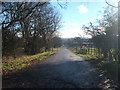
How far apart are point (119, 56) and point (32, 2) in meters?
11.0

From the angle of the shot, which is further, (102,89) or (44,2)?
(44,2)

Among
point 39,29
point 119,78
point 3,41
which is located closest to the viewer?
point 119,78

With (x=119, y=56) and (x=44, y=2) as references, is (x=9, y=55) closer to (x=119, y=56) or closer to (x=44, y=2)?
(x=44, y=2)

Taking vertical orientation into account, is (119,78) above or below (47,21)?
below

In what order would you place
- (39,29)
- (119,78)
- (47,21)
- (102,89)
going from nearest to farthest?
1. (102,89)
2. (119,78)
3. (39,29)
4. (47,21)

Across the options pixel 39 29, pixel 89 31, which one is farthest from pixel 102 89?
pixel 39 29

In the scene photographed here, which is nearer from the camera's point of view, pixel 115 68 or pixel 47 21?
pixel 115 68

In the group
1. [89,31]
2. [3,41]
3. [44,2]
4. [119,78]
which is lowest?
[119,78]

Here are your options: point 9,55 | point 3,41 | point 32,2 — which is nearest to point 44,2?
point 32,2

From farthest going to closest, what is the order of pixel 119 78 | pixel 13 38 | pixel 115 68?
1. pixel 13 38
2. pixel 115 68
3. pixel 119 78

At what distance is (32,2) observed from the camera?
16625 millimetres

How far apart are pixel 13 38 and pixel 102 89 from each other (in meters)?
16.7

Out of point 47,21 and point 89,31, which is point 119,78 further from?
Result: point 47,21

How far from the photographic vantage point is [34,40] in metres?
33.0
